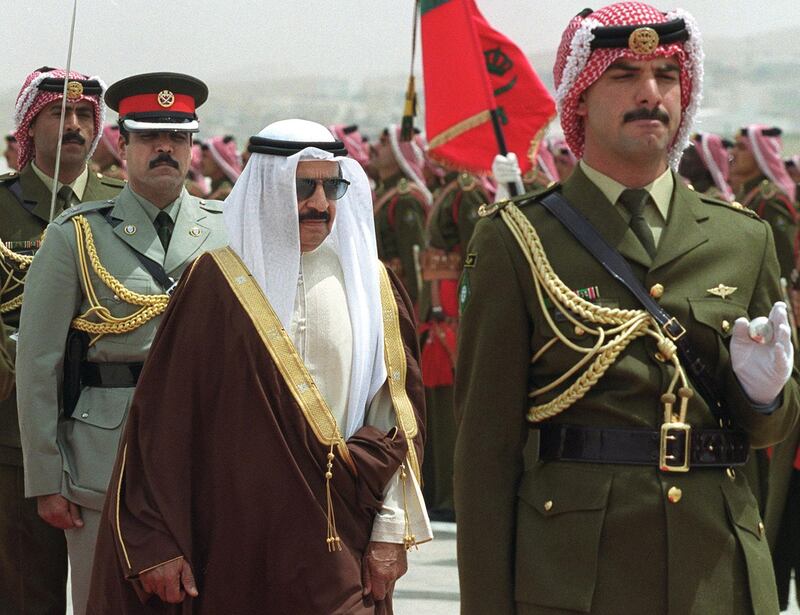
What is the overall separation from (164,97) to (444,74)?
1.17 meters

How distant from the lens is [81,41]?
15906 millimetres

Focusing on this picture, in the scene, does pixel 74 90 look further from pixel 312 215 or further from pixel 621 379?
pixel 621 379

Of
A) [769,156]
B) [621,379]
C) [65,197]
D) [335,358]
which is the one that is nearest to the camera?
[621,379]

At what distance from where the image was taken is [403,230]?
1205cm

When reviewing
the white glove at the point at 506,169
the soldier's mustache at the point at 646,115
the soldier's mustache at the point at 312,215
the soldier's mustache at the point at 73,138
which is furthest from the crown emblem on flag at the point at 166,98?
the soldier's mustache at the point at 646,115

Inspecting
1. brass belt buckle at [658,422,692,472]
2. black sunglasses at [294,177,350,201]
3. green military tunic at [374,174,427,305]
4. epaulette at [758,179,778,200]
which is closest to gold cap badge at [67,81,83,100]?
black sunglasses at [294,177,350,201]

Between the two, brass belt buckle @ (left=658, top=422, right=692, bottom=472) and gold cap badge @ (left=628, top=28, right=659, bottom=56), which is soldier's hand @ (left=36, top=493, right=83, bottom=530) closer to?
brass belt buckle @ (left=658, top=422, right=692, bottom=472)

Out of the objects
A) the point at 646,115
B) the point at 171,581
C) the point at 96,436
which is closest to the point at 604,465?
the point at 646,115

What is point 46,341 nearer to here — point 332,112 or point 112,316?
point 112,316

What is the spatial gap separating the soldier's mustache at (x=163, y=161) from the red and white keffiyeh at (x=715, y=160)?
19.1ft

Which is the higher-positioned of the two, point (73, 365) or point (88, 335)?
point (88, 335)

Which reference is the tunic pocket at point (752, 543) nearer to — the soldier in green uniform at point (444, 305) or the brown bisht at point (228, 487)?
the brown bisht at point (228, 487)

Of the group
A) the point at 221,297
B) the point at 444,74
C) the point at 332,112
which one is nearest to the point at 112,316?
the point at 221,297

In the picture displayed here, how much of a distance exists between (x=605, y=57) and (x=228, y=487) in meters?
1.49
